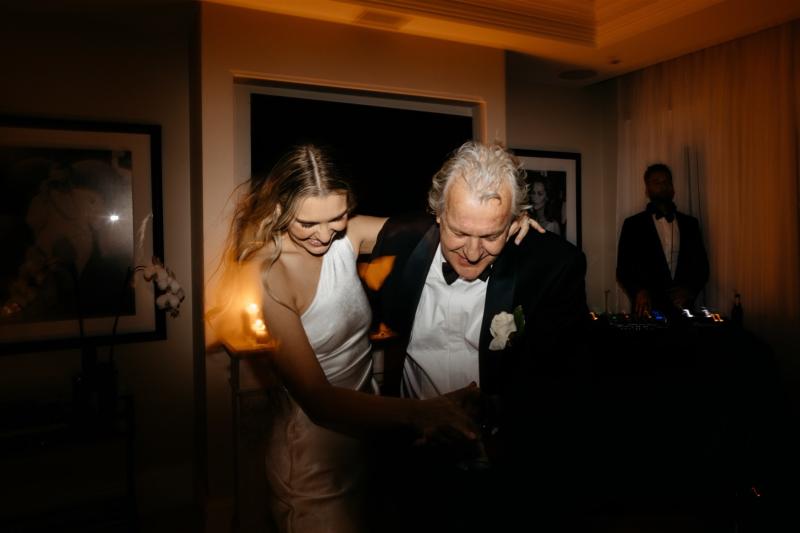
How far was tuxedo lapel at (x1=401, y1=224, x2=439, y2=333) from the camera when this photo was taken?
211 cm

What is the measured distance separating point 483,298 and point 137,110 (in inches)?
94.7

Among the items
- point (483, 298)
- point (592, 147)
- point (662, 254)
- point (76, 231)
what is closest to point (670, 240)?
point (662, 254)

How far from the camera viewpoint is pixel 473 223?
173 centimetres

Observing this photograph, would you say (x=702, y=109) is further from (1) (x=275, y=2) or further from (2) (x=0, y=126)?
(2) (x=0, y=126)

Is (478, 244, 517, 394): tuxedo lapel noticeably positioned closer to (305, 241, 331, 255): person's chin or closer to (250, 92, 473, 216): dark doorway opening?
(305, 241, 331, 255): person's chin

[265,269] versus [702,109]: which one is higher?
[702,109]

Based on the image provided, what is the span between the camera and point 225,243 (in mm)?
2963

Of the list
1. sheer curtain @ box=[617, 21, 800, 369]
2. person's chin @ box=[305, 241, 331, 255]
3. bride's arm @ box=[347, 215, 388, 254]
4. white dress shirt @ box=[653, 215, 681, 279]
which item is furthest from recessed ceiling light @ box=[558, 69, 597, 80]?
person's chin @ box=[305, 241, 331, 255]

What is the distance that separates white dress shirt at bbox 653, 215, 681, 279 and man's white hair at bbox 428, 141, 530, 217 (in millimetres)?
2753

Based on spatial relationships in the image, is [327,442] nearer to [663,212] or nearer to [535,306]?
[535,306]

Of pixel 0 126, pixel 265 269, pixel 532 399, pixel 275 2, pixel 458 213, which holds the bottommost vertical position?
pixel 532 399

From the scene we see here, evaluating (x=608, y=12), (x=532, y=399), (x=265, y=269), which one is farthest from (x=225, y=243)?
(x=608, y=12)

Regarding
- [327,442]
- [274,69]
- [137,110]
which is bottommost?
[327,442]

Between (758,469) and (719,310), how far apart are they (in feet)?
5.02
